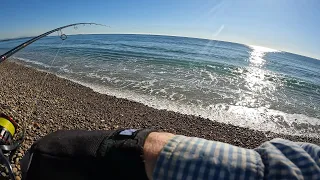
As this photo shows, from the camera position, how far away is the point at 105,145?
3.45ft

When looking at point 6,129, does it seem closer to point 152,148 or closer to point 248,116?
point 152,148

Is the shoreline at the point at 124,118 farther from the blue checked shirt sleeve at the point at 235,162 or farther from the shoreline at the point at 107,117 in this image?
the blue checked shirt sleeve at the point at 235,162

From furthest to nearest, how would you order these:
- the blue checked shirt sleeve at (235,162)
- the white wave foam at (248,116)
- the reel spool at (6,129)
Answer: the white wave foam at (248,116), the reel spool at (6,129), the blue checked shirt sleeve at (235,162)

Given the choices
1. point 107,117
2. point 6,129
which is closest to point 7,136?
point 6,129

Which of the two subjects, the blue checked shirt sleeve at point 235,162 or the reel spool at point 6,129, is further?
the reel spool at point 6,129

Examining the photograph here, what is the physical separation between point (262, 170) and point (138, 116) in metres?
7.54

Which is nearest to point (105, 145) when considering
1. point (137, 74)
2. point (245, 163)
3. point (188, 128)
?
point (245, 163)

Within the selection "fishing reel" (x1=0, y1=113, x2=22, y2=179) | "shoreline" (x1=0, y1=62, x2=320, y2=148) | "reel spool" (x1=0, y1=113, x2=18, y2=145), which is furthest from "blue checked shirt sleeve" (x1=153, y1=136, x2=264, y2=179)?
"shoreline" (x1=0, y1=62, x2=320, y2=148)

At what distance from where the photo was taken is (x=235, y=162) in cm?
96

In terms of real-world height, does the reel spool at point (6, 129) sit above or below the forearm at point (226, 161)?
below

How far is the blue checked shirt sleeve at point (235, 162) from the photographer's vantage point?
903mm

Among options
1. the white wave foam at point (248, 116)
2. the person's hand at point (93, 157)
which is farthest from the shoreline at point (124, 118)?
the person's hand at point (93, 157)

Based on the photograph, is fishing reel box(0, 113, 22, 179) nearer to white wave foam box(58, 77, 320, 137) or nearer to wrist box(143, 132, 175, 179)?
wrist box(143, 132, 175, 179)

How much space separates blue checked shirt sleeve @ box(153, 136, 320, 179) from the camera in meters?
0.90
